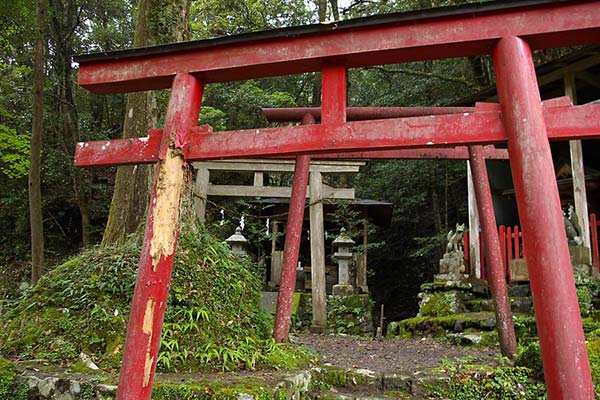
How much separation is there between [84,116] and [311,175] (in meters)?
11.5

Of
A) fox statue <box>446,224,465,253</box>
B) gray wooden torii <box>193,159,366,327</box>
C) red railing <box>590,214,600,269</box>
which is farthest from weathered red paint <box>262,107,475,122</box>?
fox statue <box>446,224,465,253</box>

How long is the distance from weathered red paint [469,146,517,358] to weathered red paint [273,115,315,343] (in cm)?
211

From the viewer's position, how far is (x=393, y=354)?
632 cm

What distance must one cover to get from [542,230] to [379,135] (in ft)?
3.82

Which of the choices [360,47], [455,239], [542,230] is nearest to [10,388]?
[360,47]

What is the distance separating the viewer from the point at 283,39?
3.38 meters

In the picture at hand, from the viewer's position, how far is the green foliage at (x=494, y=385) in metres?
4.13

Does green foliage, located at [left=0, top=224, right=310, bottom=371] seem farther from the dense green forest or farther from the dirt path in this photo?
the dense green forest

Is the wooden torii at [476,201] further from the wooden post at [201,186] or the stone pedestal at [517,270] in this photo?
the wooden post at [201,186]

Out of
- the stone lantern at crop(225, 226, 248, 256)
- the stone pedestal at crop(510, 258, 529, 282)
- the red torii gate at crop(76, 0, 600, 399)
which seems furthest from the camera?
the stone lantern at crop(225, 226, 248, 256)

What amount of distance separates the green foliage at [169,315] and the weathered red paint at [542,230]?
2.56m

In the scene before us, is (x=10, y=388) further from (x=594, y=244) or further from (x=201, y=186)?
(x=594, y=244)

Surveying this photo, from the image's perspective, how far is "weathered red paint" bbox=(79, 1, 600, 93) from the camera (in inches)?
116

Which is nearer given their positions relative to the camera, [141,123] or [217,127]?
[141,123]
